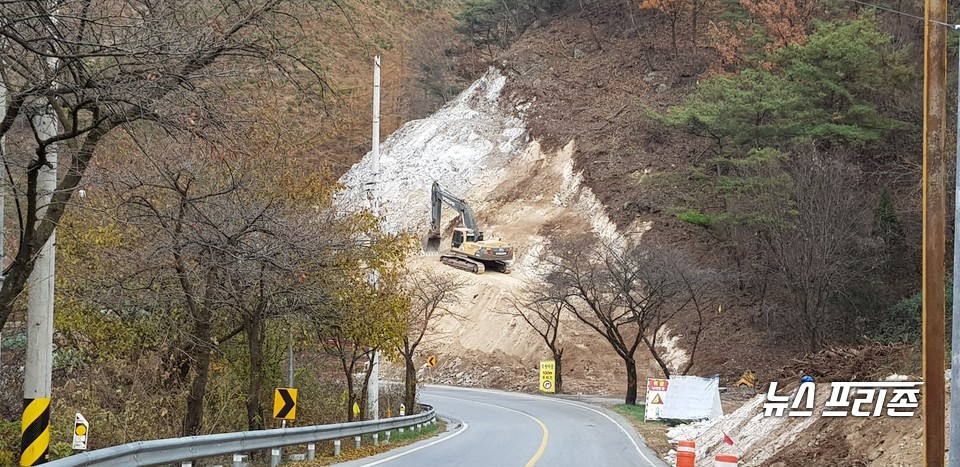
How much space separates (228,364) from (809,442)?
12.7 metres

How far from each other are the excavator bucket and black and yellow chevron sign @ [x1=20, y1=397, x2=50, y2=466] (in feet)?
186

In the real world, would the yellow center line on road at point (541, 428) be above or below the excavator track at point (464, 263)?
below

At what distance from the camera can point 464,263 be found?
206 feet

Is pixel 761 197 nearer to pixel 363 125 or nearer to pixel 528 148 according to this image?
pixel 528 148

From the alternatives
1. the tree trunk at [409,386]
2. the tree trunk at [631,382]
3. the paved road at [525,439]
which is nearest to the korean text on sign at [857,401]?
the paved road at [525,439]

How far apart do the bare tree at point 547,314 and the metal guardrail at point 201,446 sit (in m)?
28.7

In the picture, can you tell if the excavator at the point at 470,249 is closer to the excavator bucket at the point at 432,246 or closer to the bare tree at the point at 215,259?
the excavator bucket at the point at 432,246

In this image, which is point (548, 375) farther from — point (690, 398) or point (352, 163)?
point (352, 163)

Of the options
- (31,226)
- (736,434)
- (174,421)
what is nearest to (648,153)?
(736,434)

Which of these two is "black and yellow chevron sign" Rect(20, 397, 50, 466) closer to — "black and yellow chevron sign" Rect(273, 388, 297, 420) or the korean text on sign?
"black and yellow chevron sign" Rect(273, 388, 297, 420)

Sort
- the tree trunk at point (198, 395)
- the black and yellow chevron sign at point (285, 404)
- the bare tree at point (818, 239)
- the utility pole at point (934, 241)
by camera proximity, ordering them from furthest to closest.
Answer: the bare tree at point (818, 239)
the black and yellow chevron sign at point (285, 404)
the tree trunk at point (198, 395)
the utility pole at point (934, 241)

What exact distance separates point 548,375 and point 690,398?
61.3 feet

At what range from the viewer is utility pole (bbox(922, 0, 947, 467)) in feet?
38.0

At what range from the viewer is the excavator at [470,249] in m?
61.6
